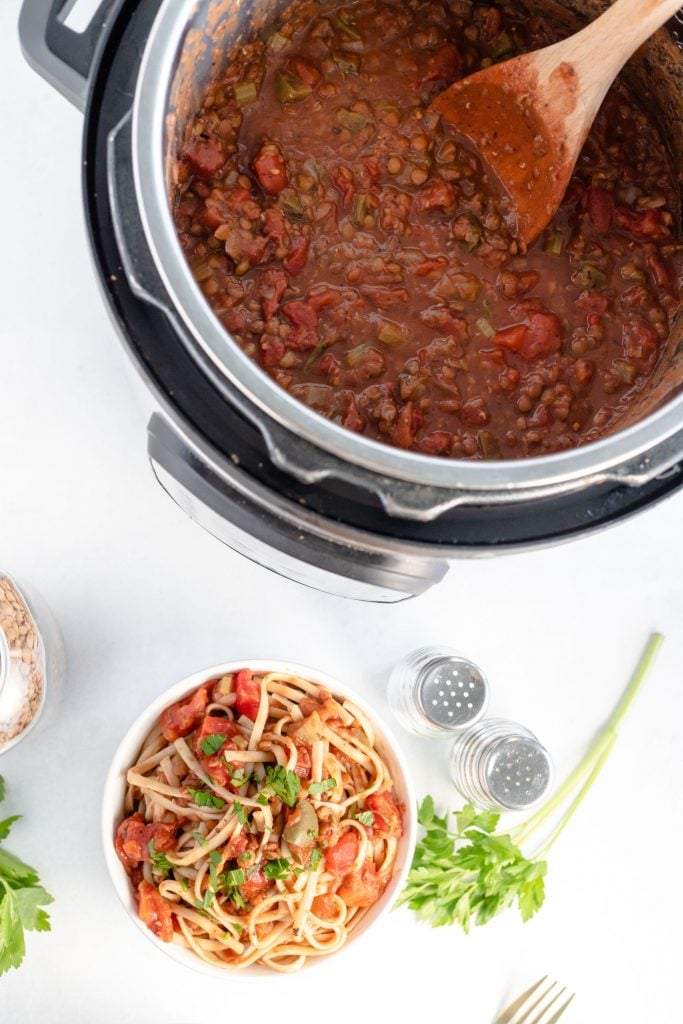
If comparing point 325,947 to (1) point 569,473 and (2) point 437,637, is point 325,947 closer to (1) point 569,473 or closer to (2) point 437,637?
(2) point 437,637

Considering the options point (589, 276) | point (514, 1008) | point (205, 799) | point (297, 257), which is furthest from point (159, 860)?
point (589, 276)

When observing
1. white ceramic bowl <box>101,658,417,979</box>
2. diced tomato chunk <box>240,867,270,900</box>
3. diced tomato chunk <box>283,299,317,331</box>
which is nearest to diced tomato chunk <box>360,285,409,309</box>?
diced tomato chunk <box>283,299,317,331</box>

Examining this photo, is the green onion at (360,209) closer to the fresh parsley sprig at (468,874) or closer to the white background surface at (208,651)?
the white background surface at (208,651)

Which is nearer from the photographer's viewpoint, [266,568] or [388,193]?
[388,193]

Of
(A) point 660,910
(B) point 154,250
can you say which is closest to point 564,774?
(A) point 660,910

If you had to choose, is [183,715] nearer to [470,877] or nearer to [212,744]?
[212,744]

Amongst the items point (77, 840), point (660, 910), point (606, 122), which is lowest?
point (77, 840)
